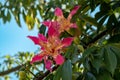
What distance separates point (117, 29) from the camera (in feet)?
5.02

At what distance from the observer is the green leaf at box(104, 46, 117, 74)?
1.02m

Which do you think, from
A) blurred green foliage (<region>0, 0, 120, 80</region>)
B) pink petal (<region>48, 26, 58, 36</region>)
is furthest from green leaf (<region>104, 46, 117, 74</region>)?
pink petal (<region>48, 26, 58, 36</region>)

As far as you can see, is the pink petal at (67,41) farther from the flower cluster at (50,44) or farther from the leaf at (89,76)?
the leaf at (89,76)

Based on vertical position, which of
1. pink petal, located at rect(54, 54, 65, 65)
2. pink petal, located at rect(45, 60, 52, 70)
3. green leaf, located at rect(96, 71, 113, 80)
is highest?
pink petal, located at rect(45, 60, 52, 70)

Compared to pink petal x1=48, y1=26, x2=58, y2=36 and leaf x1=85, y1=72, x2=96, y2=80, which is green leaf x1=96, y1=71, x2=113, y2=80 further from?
pink petal x1=48, y1=26, x2=58, y2=36

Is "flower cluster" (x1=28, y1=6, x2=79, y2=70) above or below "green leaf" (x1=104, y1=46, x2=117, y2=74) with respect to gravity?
above

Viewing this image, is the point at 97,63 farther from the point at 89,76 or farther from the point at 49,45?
the point at 49,45

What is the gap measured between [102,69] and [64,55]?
124mm

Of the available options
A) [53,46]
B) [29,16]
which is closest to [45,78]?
[53,46]

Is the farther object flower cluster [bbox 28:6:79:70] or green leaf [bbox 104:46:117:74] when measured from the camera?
flower cluster [bbox 28:6:79:70]

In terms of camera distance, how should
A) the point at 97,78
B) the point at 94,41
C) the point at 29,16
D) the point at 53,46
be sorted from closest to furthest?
the point at 97,78, the point at 53,46, the point at 94,41, the point at 29,16

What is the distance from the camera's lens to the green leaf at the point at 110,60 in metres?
1.02

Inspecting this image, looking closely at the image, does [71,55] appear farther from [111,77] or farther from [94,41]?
[94,41]

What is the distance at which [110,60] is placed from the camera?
104 cm
